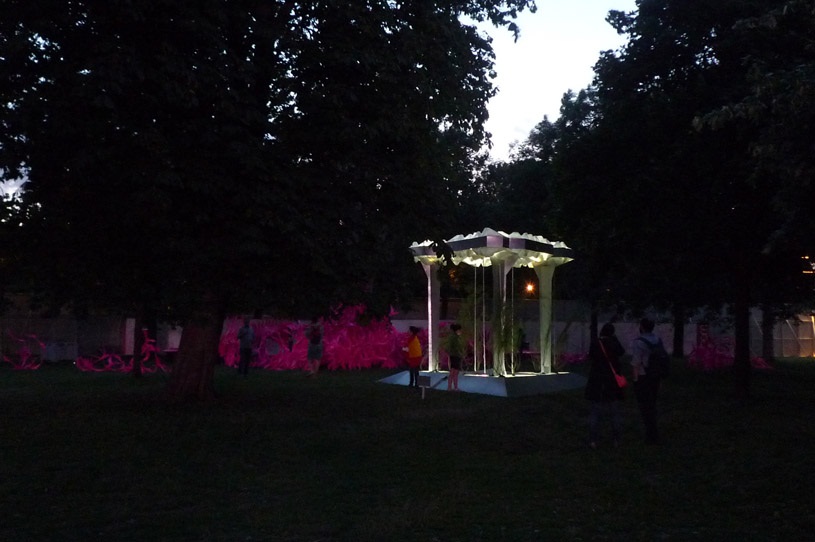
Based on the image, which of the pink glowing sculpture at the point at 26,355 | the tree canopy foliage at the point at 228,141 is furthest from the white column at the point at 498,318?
the pink glowing sculpture at the point at 26,355

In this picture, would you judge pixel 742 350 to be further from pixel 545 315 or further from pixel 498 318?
pixel 498 318

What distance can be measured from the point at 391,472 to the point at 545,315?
49.6ft

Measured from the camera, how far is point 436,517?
8.49 metres

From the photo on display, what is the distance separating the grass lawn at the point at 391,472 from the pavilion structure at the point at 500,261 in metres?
4.68

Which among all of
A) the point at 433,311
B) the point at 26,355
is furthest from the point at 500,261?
the point at 26,355

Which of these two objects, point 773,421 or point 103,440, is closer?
point 103,440

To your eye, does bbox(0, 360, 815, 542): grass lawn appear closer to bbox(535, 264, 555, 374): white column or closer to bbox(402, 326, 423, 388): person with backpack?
bbox(402, 326, 423, 388): person with backpack

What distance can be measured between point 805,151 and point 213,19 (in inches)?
345

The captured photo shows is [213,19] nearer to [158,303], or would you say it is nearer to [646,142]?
[158,303]

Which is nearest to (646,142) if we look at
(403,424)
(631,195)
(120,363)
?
(631,195)

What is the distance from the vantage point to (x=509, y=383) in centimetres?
2159

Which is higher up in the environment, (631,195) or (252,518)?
(631,195)

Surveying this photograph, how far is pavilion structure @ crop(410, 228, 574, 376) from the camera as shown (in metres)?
22.9

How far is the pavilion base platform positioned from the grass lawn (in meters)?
2.08
